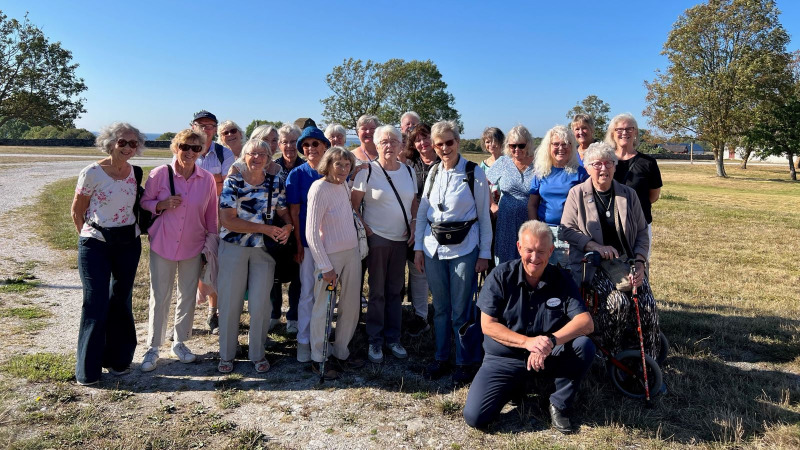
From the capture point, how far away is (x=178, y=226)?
448 centimetres

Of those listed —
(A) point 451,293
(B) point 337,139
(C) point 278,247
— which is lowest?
(A) point 451,293

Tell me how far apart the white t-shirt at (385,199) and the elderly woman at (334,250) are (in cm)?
23

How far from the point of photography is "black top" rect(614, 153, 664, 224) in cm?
479

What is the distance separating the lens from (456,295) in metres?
4.41

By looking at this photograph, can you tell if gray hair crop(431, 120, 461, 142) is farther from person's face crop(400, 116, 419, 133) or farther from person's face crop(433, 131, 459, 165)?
person's face crop(400, 116, 419, 133)

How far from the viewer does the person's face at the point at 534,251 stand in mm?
3617

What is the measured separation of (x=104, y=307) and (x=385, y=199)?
2.55 metres

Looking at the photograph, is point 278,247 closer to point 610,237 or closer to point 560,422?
point 560,422

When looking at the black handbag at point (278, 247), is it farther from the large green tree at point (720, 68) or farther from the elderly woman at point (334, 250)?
the large green tree at point (720, 68)

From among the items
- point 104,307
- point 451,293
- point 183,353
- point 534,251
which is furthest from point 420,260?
point 104,307

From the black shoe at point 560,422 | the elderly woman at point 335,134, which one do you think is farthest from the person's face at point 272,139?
the black shoe at point 560,422

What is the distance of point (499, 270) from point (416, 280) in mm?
2057

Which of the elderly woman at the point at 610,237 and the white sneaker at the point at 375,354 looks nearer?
the elderly woman at the point at 610,237

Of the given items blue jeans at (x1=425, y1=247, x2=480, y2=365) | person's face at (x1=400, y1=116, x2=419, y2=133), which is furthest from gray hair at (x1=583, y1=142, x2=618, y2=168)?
person's face at (x1=400, y1=116, x2=419, y2=133)
